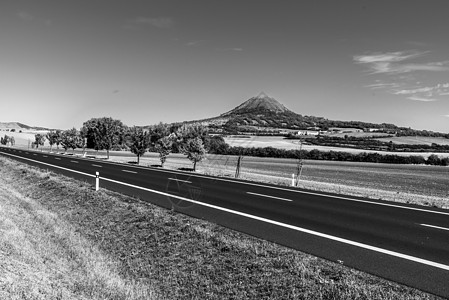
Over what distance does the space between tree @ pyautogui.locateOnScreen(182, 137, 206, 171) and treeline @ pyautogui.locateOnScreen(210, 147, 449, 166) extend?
18403mm

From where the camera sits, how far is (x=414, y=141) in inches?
3243

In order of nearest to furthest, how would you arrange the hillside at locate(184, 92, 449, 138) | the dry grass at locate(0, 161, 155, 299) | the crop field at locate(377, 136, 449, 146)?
the dry grass at locate(0, 161, 155, 299) < the crop field at locate(377, 136, 449, 146) < the hillside at locate(184, 92, 449, 138)

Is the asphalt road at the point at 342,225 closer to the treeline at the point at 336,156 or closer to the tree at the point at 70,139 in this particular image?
the treeline at the point at 336,156

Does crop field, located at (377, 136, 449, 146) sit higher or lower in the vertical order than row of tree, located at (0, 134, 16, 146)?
higher

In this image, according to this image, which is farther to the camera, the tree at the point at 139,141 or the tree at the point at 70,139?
the tree at the point at 70,139

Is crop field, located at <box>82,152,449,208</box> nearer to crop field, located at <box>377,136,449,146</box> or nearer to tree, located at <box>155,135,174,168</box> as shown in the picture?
tree, located at <box>155,135,174,168</box>

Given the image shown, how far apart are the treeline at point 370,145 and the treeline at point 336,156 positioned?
1035 cm

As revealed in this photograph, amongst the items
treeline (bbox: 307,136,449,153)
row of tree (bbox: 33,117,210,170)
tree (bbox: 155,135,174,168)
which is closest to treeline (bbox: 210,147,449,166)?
treeline (bbox: 307,136,449,153)

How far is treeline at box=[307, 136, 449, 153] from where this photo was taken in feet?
242

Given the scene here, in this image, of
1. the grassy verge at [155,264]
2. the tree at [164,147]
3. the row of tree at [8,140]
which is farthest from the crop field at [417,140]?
the row of tree at [8,140]

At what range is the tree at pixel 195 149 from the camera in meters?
37.6

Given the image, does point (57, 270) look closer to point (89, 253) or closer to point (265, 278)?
point (89, 253)

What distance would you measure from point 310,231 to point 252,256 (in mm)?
2619

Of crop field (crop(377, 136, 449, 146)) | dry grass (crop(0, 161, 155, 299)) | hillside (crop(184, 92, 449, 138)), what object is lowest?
dry grass (crop(0, 161, 155, 299))
